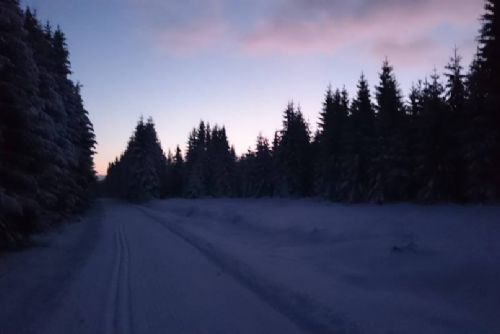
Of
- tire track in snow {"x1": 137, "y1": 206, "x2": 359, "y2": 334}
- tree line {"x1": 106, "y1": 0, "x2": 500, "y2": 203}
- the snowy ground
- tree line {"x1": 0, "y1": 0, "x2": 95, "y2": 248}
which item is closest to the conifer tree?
tree line {"x1": 106, "y1": 0, "x2": 500, "y2": 203}

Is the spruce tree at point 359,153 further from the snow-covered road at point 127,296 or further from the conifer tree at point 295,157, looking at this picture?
the snow-covered road at point 127,296

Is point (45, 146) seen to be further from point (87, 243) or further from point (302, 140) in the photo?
point (302, 140)

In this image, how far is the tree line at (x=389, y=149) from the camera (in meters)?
27.2

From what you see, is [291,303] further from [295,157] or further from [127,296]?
[295,157]

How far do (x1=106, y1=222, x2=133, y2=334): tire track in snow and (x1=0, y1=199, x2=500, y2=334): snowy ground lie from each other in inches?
1.0

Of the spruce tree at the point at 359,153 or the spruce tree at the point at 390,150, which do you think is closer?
the spruce tree at the point at 390,150

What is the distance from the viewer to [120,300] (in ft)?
29.2

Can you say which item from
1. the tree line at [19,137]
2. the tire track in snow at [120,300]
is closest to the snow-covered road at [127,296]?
the tire track in snow at [120,300]

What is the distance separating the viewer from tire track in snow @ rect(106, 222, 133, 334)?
23.3ft

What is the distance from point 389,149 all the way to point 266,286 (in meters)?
30.8

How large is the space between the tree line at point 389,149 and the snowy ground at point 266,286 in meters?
11.7

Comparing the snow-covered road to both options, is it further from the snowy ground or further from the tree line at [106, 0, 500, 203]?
the tree line at [106, 0, 500, 203]

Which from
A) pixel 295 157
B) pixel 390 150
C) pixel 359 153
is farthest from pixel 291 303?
pixel 295 157

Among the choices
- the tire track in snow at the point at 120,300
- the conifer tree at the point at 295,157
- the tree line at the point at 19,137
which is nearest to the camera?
the tire track in snow at the point at 120,300
